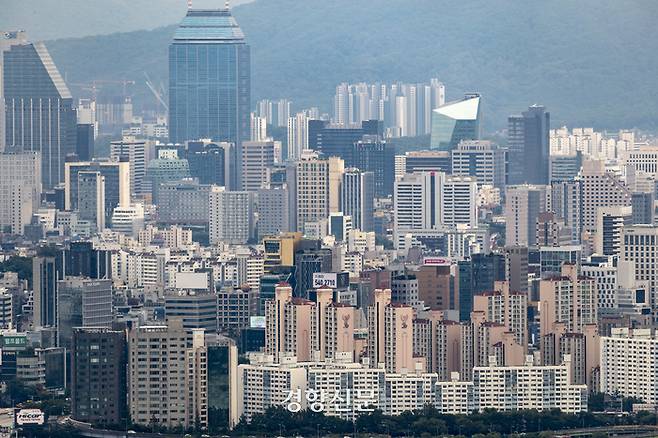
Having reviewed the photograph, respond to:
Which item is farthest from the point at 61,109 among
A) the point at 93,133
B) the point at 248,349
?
the point at 248,349

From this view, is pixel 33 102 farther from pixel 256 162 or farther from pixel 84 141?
pixel 256 162

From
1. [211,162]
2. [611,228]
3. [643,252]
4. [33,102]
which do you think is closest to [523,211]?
[611,228]

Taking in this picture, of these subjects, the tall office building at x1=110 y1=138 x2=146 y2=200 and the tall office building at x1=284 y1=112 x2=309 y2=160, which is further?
the tall office building at x1=284 y1=112 x2=309 y2=160

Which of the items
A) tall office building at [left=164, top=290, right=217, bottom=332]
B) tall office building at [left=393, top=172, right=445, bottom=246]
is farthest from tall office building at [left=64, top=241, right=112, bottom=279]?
tall office building at [left=393, top=172, right=445, bottom=246]

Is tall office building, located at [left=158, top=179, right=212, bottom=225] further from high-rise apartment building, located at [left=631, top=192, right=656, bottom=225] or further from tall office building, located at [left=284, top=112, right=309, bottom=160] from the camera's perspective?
high-rise apartment building, located at [left=631, top=192, right=656, bottom=225]

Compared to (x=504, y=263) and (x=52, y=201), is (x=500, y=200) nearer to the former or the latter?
(x=52, y=201)

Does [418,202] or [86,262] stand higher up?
[418,202]

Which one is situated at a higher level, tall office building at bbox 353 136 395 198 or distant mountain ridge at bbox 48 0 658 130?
distant mountain ridge at bbox 48 0 658 130
